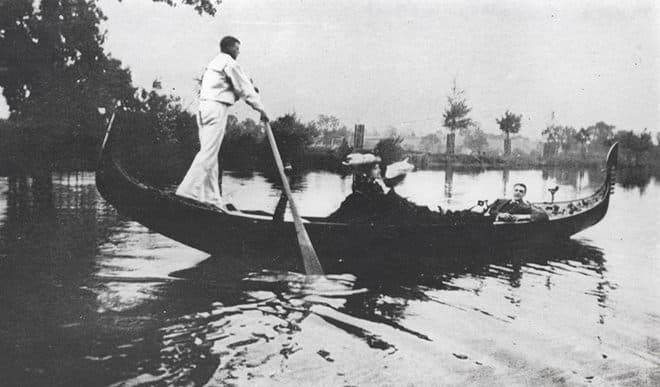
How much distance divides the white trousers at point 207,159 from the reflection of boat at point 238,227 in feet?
0.44

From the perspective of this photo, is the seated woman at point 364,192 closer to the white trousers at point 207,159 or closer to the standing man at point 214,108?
the standing man at point 214,108

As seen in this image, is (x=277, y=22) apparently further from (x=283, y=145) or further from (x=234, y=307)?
(x=234, y=307)

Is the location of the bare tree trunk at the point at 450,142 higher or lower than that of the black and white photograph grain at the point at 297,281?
higher

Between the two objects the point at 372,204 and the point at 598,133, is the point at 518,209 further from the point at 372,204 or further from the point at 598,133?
the point at 598,133

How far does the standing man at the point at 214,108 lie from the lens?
5789 millimetres

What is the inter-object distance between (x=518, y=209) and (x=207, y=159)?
4610 millimetres

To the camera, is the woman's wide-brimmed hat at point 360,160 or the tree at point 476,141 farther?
the tree at point 476,141

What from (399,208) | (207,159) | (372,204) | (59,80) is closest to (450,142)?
(59,80)

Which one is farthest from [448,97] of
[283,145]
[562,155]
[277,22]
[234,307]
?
[234,307]

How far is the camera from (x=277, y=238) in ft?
20.1

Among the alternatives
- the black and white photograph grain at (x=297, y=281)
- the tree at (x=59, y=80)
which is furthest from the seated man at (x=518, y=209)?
the tree at (x=59, y=80)

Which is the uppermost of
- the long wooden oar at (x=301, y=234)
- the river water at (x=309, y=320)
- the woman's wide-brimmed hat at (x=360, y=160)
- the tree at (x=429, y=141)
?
the tree at (x=429, y=141)

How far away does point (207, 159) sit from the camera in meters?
5.77

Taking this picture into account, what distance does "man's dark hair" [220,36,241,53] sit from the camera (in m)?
5.93
